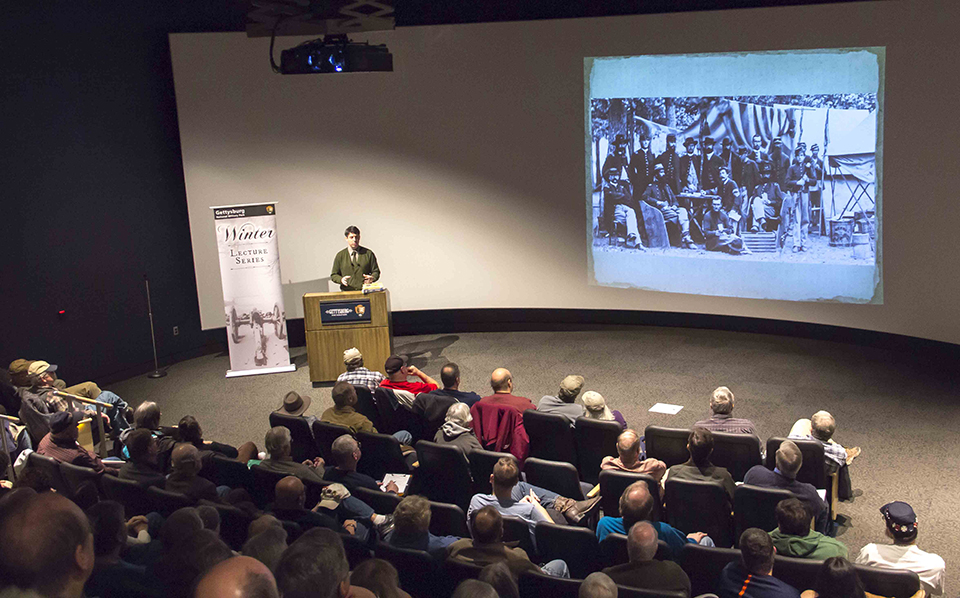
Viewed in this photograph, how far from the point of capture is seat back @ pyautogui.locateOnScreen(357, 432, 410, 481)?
5.36 metres

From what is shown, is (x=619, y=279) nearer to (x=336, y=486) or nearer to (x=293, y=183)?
(x=293, y=183)

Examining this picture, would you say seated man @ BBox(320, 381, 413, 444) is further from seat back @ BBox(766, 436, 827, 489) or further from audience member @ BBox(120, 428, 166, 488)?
seat back @ BBox(766, 436, 827, 489)

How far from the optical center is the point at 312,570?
2.35 metres

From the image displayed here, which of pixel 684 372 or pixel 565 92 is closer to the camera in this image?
pixel 684 372

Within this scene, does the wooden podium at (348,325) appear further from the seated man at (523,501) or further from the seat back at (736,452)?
the seat back at (736,452)

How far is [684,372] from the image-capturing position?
8.67 meters

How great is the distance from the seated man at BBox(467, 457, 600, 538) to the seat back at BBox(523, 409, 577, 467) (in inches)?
29.5

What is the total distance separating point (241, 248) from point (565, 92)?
4.37 metres

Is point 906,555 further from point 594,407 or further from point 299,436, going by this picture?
point 299,436

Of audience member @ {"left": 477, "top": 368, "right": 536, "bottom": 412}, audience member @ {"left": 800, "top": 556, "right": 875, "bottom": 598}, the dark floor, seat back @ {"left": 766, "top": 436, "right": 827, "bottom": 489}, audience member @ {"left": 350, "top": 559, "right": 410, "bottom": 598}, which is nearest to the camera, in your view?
audience member @ {"left": 350, "top": 559, "right": 410, "bottom": 598}

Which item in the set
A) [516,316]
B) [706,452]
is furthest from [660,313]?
[706,452]

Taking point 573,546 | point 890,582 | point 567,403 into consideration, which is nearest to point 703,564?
point 573,546

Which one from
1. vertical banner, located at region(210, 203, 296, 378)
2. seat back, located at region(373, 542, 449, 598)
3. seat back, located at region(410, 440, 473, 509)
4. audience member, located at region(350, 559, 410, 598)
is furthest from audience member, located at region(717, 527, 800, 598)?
vertical banner, located at region(210, 203, 296, 378)

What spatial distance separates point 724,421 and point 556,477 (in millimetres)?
1290
